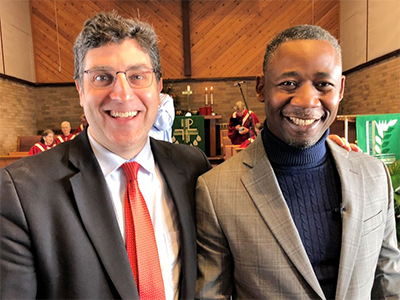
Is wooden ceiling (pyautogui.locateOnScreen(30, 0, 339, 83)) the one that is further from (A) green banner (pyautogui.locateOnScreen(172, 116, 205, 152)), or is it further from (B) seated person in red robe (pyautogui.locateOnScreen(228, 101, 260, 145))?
(B) seated person in red robe (pyautogui.locateOnScreen(228, 101, 260, 145))

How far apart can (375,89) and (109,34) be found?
789cm

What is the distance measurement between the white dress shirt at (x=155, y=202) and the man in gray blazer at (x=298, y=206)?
0.10 metres

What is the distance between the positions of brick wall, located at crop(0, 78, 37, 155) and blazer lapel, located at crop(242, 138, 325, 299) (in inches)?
330

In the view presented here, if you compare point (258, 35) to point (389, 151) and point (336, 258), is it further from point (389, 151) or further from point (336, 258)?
point (336, 258)

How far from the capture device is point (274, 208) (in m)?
1.06

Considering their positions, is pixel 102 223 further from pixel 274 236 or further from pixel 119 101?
pixel 274 236

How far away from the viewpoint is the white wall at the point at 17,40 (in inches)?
323

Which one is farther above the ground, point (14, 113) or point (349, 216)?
point (14, 113)

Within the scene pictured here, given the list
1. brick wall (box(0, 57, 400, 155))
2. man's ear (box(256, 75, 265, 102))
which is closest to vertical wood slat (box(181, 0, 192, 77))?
brick wall (box(0, 57, 400, 155))

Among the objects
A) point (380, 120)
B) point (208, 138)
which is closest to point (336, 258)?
point (380, 120)

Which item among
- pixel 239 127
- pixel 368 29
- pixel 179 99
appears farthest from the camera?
pixel 179 99

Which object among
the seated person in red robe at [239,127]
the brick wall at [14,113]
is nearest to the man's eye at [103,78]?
the seated person in red robe at [239,127]

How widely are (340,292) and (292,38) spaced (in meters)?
0.86

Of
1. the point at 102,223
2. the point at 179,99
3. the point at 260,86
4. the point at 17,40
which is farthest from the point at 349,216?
the point at 17,40
